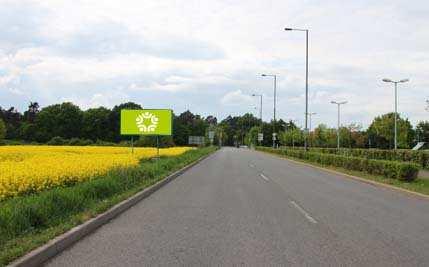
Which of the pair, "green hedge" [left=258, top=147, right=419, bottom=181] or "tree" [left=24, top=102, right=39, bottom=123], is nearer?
"green hedge" [left=258, top=147, right=419, bottom=181]

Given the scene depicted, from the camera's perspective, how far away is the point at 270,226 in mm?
9961

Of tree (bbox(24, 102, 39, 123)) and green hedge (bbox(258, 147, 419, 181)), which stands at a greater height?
tree (bbox(24, 102, 39, 123))

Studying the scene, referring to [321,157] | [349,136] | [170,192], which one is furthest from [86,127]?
[170,192]

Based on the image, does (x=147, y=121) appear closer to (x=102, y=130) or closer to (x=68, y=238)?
(x=68, y=238)

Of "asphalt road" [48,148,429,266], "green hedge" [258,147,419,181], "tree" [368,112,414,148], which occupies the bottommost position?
"asphalt road" [48,148,429,266]

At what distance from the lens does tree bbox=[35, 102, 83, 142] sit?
11244 centimetres

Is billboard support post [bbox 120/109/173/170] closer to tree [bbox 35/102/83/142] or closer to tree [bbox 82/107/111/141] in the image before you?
tree [bbox 35/102/83/142]

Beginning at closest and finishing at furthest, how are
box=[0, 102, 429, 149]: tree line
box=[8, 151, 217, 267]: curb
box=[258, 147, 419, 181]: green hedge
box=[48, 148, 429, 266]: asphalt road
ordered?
box=[8, 151, 217, 267]: curb
box=[48, 148, 429, 266]: asphalt road
box=[258, 147, 419, 181]: green hedge
box=[0, 102, 429, 149]: tree line

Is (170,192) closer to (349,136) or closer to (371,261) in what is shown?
(371,261)

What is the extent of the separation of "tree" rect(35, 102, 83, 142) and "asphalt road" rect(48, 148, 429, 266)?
336 ft

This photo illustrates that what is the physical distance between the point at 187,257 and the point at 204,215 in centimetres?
419

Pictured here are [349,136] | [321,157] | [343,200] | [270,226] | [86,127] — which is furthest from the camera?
[86,127]

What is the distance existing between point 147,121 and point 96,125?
3508 inches

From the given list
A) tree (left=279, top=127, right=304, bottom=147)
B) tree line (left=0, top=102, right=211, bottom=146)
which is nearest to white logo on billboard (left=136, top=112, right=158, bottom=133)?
tree line (left=0, top=102, right=211, bottom=146)
